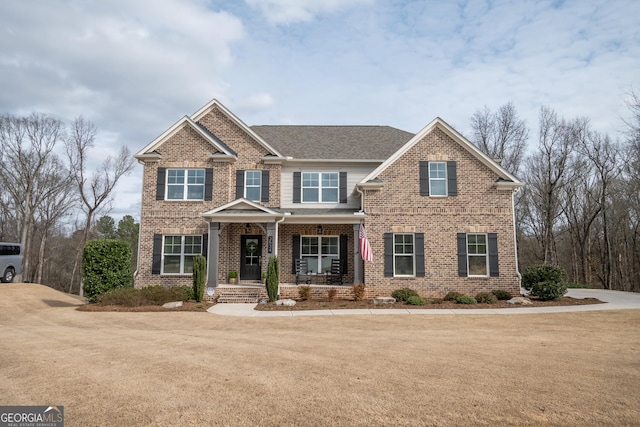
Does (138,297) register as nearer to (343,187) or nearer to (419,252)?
(343,187)

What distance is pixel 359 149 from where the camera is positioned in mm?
21469

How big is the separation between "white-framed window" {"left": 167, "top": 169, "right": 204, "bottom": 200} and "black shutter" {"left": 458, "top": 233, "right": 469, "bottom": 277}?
11.7 meters

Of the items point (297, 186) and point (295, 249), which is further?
point (297, 186)

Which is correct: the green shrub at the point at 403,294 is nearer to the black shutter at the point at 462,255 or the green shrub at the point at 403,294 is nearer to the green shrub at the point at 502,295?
the black shutter at the point at 462,255

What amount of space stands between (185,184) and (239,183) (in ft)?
8.07

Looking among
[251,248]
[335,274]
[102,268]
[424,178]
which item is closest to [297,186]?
[251,248]

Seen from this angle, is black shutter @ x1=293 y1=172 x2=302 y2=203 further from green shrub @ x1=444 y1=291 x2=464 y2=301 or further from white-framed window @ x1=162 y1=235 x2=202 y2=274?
green shrub @ x1=444 y1=291 x2=464 y2=301

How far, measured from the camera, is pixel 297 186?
20.4 meters

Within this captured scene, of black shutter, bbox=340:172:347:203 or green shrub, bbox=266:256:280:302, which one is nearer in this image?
green shrub, bbox=266:256:280:302

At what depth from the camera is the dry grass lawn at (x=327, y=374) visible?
4754 millimetres

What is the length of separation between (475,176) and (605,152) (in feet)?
69.5
